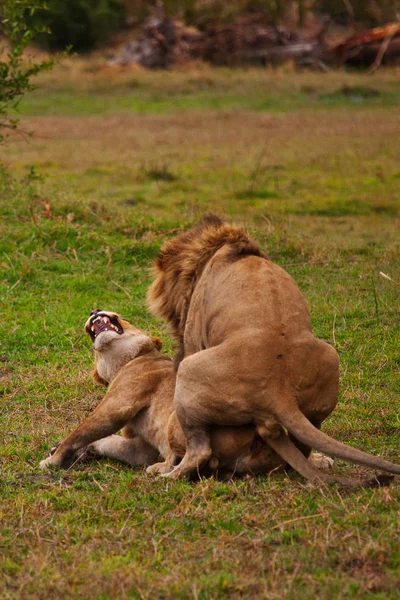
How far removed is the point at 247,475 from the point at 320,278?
173 inches

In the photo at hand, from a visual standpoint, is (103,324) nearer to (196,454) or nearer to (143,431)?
(143,431)

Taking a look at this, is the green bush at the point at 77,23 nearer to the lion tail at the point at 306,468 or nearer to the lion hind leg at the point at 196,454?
the lion hind leg at the point at 196,454

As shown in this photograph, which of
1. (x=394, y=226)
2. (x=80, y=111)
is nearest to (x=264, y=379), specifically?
(x=394, y=226)

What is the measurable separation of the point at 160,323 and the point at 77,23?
878 inches

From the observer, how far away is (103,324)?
19.9ft

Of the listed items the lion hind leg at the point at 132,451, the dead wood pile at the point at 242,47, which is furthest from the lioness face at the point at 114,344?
the dead wood pile at the point at 242,47

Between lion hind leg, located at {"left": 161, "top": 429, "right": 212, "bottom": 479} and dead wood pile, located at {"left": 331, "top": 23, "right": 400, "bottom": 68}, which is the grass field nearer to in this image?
lion hind leg, located at {"left": 161, "top": 429, "right": 212, "bottom": 479}

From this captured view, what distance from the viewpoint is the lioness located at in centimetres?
465

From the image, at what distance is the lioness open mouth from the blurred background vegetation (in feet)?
73.5

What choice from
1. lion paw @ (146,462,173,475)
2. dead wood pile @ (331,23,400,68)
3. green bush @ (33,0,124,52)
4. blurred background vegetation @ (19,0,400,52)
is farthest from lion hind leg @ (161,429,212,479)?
green bush @ (33,0,124,52)

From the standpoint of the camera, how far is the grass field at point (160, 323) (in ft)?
12.6

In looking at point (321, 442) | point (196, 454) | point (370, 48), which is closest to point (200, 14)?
point (370, 48)

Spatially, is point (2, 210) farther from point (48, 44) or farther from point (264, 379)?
point (48, 44)

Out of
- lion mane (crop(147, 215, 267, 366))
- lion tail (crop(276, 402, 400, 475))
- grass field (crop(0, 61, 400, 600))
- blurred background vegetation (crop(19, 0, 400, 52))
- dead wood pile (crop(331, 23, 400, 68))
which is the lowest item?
blurred background vegetation (crop(19, 0, 400, 52))
